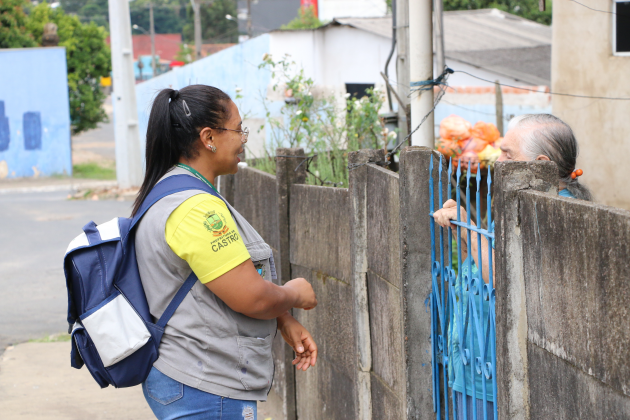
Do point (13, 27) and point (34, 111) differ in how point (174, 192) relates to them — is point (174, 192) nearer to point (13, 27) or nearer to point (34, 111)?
point (34, 111)

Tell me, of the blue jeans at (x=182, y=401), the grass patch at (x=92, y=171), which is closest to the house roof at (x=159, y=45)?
the grass patch at (x=92, y=171)

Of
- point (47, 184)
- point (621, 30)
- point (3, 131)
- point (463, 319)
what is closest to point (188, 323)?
point (463, 319)

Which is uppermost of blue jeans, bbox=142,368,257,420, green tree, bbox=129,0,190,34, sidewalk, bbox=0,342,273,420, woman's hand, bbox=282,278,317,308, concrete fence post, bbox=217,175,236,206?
green tree, bbox=129,0,190,34

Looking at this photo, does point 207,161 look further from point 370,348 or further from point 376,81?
point 376,81

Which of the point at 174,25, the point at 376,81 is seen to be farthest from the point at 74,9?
the point at 376,81

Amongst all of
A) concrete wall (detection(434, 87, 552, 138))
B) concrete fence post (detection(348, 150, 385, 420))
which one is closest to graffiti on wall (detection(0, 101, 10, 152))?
concrete wall (detection(434, 87, 552, 138))

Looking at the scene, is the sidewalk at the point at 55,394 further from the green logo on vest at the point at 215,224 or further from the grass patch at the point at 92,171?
the grass patch at the point at 92,171

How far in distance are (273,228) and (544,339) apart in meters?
2.97

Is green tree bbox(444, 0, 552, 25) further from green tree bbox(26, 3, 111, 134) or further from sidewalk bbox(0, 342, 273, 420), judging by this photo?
sidewalk bbox(0, 342, 273, 420)

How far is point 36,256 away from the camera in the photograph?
988 centimetres

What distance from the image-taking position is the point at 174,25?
3354 inches

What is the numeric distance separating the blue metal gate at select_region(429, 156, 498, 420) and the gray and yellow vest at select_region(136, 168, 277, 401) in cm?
72

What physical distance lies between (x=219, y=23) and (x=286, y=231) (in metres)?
64.8

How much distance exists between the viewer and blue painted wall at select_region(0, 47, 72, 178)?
68.0ft
